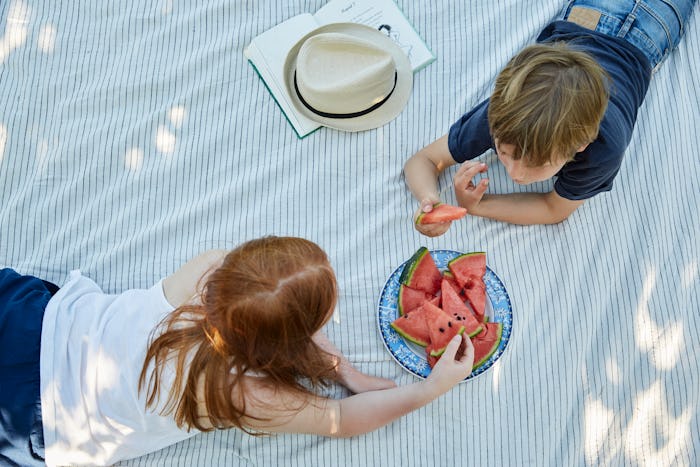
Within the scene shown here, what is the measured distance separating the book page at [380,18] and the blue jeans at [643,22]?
1.93 ft

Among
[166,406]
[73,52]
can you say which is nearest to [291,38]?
[73,52]

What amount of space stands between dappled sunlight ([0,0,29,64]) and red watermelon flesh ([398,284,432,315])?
168cm

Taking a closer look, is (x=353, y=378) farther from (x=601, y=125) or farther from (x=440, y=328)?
(x=601, y=125)

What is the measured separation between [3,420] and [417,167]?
143 cm

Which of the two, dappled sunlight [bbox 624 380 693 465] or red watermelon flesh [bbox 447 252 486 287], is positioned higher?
red watermelon flesh [bbox 447 252 486 287]

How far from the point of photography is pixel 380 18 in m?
2.50

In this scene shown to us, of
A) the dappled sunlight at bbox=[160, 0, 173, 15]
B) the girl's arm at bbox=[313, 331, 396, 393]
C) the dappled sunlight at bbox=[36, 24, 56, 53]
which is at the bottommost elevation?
the girl's arm at bbox=[313, 331, 396, 393]

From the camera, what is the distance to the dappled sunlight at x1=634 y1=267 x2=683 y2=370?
6.73 feet

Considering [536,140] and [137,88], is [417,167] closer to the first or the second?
[536,140]

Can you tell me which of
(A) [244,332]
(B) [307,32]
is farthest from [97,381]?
(B) [307,32]

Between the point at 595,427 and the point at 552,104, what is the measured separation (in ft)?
3.23

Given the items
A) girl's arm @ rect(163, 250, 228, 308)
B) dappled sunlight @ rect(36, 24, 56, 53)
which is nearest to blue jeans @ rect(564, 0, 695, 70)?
girl's arm @ rect(163, 250, 228, 308)

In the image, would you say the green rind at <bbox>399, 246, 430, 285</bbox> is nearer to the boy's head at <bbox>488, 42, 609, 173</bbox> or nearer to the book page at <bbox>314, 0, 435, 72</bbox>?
the boy's head at <bbox>488, 42, 609, 173</bbox>

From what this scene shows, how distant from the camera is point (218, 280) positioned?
153 centimetres
